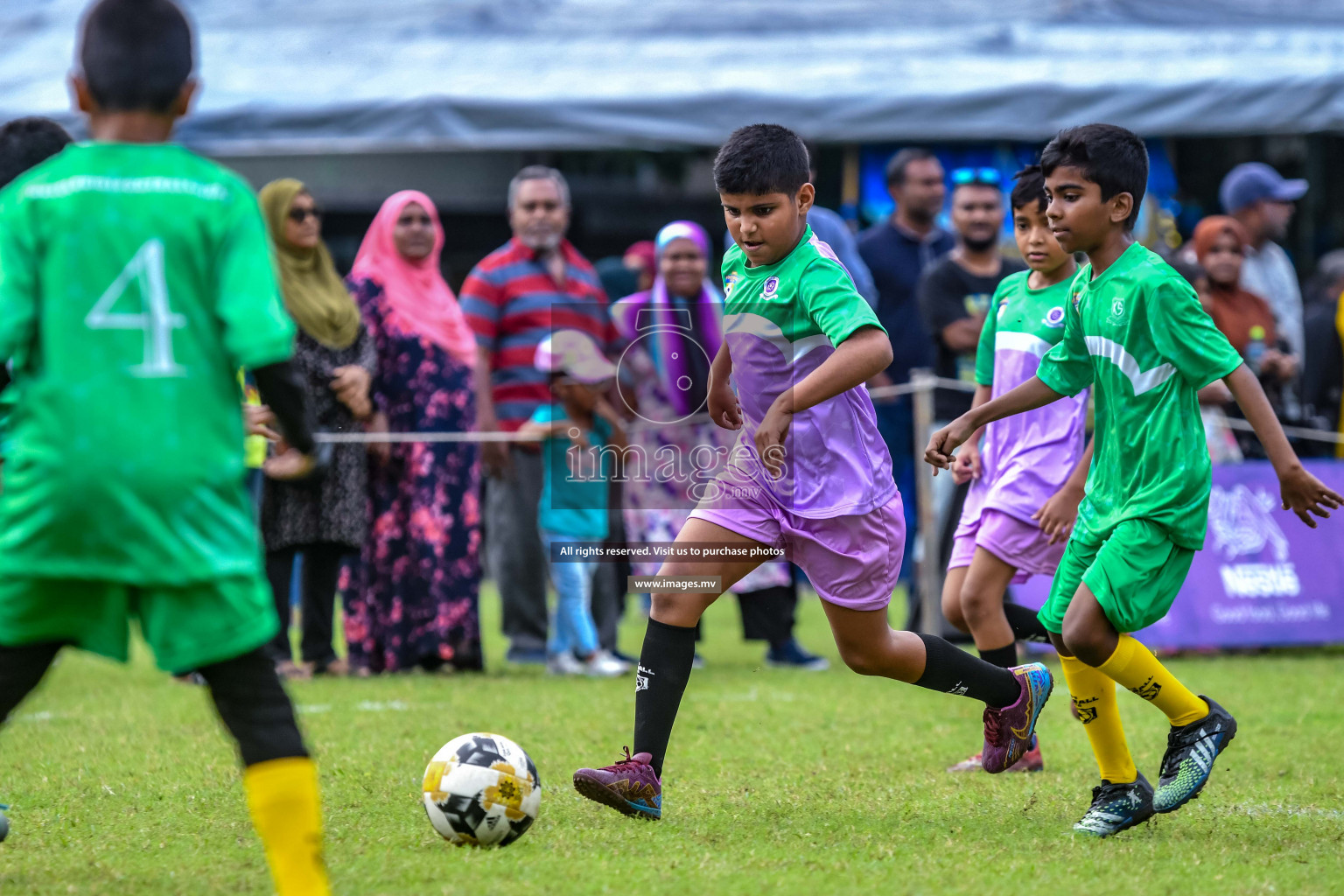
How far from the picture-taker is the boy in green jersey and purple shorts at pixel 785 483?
4.55 meters

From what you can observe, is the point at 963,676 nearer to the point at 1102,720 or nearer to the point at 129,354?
the point at 1102,720

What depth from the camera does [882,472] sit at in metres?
4.66

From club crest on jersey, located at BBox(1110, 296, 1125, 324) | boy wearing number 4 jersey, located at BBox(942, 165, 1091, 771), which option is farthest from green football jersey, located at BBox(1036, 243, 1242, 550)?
boy wearing number 4 jersey, located at BBox(942, 165, 1091, 771)

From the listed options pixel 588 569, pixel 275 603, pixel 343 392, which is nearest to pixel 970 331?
pixel 588 569

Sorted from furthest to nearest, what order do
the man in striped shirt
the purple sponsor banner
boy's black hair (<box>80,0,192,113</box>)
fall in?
the purple sponsor banner
the man in striped shirt
boy's black hair (<box>80,0,192,113</box>)

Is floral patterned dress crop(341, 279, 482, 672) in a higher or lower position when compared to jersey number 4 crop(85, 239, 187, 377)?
lower

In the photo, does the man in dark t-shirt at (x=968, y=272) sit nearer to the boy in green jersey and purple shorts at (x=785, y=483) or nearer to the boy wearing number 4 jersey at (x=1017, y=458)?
the boy wearing number 4 jersey at (x=1017, y=458)

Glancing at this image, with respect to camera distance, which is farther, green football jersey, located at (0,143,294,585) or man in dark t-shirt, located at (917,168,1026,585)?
man in dark t-shirt, located at (917,168,1026,585)

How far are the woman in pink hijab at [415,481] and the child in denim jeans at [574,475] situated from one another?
431 mm

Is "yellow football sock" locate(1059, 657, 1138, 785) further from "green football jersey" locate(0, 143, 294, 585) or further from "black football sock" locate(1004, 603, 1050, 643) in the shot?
"green football jersey" locate(0, 143, 294, 585)

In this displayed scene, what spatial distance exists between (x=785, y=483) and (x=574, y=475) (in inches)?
172

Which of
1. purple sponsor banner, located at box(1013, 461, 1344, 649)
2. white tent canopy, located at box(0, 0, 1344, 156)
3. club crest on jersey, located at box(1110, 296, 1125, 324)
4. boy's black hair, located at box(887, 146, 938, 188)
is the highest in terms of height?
white tent canopy, located at box(0, 0, 1344, 156)

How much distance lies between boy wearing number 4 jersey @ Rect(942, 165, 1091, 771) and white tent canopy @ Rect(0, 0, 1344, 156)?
6.71 m

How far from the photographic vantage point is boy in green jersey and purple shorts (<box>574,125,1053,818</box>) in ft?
14.9
